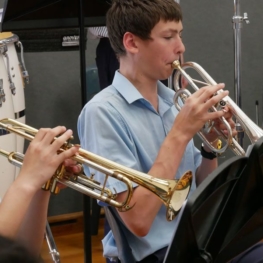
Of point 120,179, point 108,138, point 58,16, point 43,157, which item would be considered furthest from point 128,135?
point 58,16

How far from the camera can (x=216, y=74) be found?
375 centimetres

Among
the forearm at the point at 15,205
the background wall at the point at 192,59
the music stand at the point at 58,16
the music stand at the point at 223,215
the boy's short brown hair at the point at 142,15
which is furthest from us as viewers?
the background wall at the point at 192,59

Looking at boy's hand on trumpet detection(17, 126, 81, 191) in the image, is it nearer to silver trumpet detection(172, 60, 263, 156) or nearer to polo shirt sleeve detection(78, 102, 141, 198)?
polo shirt sleeve detection(78, 102, 141, 198)

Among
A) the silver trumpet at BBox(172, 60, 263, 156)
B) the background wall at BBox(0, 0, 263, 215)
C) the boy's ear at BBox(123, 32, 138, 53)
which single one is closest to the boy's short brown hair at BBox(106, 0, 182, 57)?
the boy's ear at BBox(123, 32, 138, 53)

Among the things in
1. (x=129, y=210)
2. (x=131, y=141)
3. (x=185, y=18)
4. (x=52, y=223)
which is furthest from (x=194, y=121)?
(x=185, y=18)

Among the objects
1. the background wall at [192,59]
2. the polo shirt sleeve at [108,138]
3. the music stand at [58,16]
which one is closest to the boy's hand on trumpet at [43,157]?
the polo shirt sleeve at [108,138]

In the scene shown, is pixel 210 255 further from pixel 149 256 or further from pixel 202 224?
pixel 149 256

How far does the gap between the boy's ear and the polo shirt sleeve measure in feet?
0.67

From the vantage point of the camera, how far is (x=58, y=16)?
221 centimetres

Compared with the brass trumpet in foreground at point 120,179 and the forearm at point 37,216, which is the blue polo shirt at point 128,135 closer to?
the brass trumpet in foreground at point 120,179

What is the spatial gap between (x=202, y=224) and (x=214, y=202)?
50mm

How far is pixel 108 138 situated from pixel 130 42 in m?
0.33

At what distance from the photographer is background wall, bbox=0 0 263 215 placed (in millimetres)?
→ 3232

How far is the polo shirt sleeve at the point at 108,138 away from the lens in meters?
1.46
